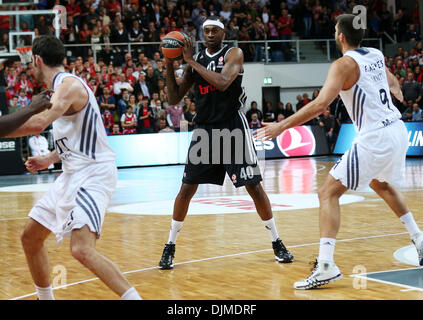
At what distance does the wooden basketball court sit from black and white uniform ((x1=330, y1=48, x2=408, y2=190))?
33.5 inches

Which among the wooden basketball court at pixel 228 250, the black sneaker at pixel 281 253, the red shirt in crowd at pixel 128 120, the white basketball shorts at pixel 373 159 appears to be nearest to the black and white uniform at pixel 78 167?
the wooden basketball court at pixel 228 250

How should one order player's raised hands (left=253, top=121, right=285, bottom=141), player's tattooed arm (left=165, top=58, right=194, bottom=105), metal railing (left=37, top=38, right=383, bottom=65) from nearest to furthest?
player's raised hands (left=253, top=121, right=285, bottom=141) < player's tattooed arm (left=165, top=58, right=194, bottom=105) < metal railing (left=37, top=38, right=383, bottom=65)

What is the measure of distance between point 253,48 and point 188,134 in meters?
6.96

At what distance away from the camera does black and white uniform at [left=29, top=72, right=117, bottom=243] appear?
4432 millimetres

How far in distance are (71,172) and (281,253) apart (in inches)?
98.1

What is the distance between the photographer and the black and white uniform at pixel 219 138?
6.39m

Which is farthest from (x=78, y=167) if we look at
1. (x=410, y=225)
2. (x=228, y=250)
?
(x=410, y=225)

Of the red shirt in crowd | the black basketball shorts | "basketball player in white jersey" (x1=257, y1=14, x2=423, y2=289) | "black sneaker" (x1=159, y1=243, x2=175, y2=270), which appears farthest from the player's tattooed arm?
A: the red shirt in crowd

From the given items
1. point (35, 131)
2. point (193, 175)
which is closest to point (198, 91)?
point (193, 175)

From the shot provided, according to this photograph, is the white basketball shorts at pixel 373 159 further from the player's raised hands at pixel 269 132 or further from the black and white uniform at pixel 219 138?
the black and white uniform at pixel 219 138

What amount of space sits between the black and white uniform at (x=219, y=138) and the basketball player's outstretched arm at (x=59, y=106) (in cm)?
217

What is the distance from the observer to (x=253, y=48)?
2495 cm

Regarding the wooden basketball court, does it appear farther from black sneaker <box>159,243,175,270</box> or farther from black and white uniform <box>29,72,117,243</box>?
black and white uniform <box>29,72,117,243</box>
